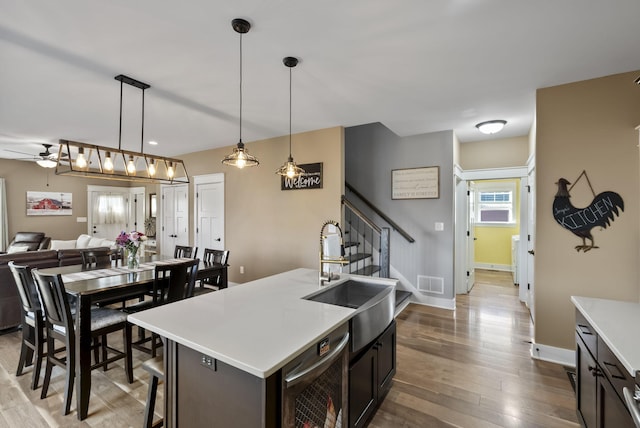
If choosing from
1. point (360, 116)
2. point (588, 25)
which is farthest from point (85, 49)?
point (588, 25)

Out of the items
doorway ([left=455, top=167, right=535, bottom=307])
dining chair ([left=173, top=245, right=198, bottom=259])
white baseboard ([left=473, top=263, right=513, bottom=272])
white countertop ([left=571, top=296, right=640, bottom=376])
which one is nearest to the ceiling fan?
dining chair ([left=173, top=245, right=198, bottom=259])

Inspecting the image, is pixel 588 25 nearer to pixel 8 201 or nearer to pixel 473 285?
pixel 473 285

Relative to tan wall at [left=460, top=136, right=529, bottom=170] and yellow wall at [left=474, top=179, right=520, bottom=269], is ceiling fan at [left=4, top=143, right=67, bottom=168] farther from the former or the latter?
yellow wall at [left=474, top=179, right=520, bottom=269]

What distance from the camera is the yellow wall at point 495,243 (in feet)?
23.2

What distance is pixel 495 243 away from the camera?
7.29 meters

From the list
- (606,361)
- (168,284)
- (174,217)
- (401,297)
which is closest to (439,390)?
(606,361)

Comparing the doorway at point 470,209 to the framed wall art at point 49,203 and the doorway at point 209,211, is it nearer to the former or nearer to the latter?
the doorway at point 209,211

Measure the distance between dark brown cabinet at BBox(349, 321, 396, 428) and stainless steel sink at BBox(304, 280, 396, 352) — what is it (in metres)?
0.09

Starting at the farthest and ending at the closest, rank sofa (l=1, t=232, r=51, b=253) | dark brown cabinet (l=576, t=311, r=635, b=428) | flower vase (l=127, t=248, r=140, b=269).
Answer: sofa (l=1, t=232, r=51, b=253) → flower vase (l=127, t=248, r=140, b=269) → dark brown cabinet (l=576, t=311, r=635, b=428)

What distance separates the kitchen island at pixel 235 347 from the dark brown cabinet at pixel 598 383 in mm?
1162

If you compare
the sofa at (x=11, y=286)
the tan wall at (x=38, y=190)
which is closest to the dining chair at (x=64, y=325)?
the sofa at (x=11, y=286)

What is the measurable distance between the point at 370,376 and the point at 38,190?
8.81 metres

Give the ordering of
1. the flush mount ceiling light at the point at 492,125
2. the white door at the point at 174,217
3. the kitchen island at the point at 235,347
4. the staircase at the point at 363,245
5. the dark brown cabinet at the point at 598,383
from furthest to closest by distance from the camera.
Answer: the white door at the point at 174,217 < the staircase at the point at 363,245 < the flush mount ceiling light at the point at 492,125 < the dark brown cabinet at the point at 598,383 < the kitchen island at the point at 235,347

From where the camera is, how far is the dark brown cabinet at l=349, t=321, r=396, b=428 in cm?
168
